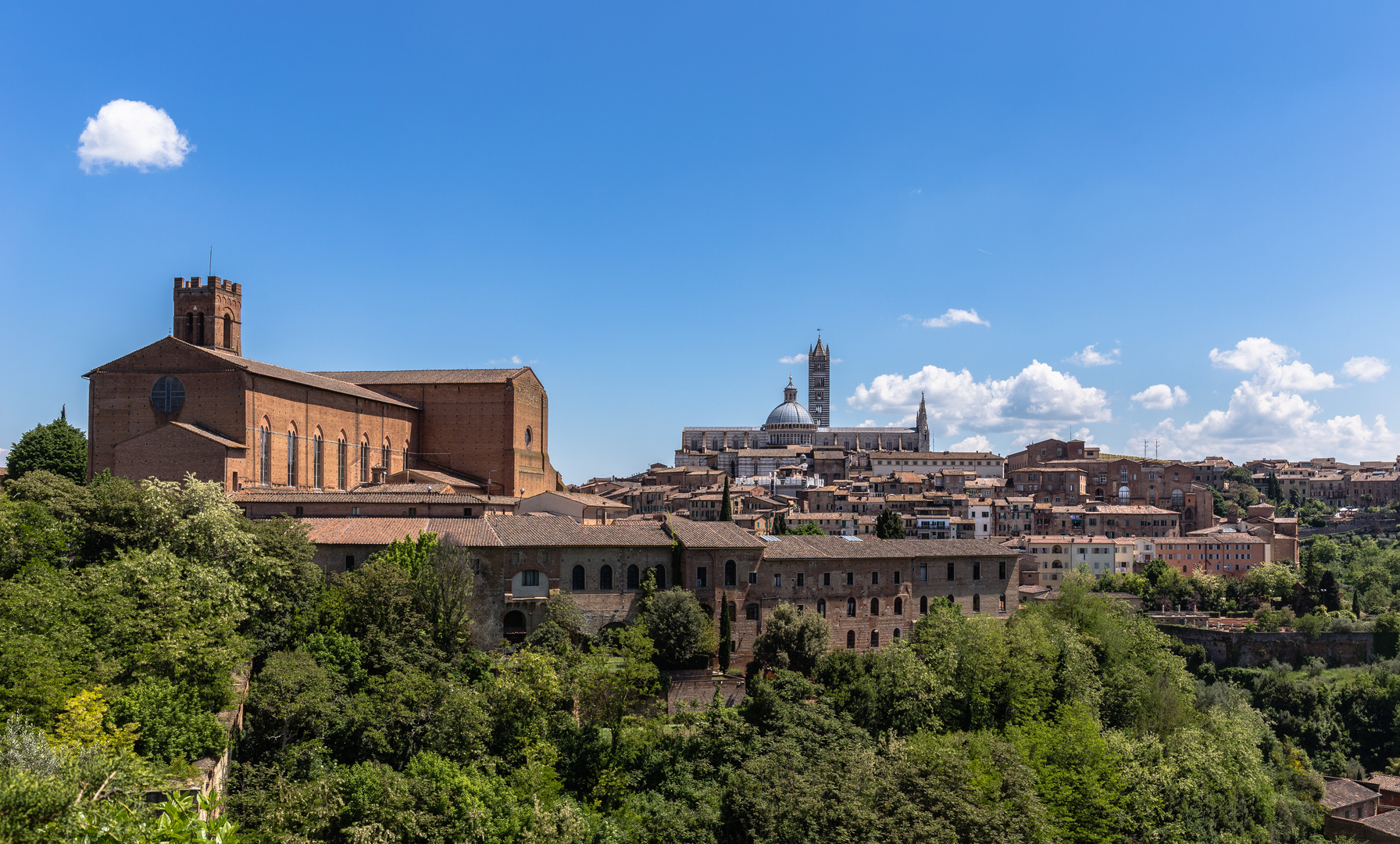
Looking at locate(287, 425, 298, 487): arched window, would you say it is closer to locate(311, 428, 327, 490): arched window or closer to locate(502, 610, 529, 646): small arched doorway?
locate(311, 428, 327, 490): arched window

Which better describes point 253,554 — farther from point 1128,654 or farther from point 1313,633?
point 1313,633

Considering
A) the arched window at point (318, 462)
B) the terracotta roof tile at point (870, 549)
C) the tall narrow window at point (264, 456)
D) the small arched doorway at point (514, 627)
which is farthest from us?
the arched window at point (318, 462)

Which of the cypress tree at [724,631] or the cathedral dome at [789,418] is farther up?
the cathedral dome at [789,418]

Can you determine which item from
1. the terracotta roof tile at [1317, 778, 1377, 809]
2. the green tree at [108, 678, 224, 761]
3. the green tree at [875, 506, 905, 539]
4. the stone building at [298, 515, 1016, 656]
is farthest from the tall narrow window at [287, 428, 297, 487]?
the terracotta roof tile at [1317, 778, 1377, 809]

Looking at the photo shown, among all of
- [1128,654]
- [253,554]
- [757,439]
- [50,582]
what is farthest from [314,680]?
[757,439]

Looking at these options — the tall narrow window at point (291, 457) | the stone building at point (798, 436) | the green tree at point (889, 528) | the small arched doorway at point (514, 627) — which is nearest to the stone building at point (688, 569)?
the small arched doorway at point (514, 627)

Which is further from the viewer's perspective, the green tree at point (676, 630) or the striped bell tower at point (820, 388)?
the striped bell tower at point (820, 388)

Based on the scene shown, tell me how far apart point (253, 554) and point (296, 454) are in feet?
49.3

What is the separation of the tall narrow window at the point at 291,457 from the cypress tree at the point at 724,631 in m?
20.9

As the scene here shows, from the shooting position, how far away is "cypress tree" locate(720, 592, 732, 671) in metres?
36.8

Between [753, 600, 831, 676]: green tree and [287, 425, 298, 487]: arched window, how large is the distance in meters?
22.9

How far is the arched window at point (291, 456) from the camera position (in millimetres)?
43719

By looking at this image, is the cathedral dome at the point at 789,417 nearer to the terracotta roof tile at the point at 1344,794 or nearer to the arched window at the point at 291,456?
the terracotta roof tile at the point at 1344,794

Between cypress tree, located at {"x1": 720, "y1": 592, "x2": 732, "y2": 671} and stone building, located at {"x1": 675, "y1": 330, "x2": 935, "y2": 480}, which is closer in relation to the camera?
cypress tree, located at {"x1": 720, "y1": 592, "x2": 732, "y2": 671}
